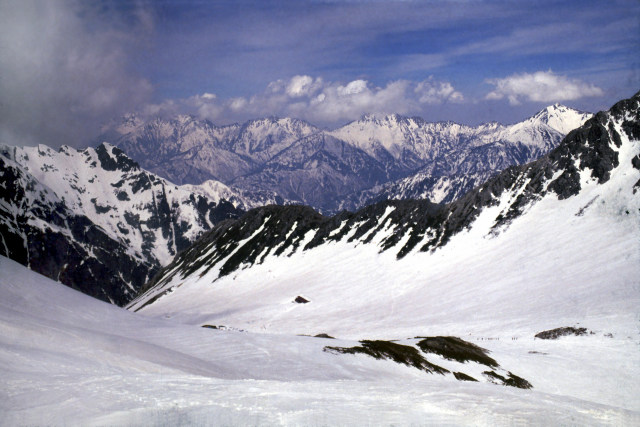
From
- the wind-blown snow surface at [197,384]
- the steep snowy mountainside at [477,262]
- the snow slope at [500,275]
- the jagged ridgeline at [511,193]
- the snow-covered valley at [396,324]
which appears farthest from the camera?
the jagged ridgeline at [511,193]

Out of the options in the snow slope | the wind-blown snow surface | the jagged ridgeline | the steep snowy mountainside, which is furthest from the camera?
the jagged ridgeline

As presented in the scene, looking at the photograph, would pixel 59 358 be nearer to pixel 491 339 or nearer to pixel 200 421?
pixel 200 421

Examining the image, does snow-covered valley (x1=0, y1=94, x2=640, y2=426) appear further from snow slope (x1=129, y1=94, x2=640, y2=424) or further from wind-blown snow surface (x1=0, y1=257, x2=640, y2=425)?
snow slope (x1=129, y1=94, x2=640, y2=424)

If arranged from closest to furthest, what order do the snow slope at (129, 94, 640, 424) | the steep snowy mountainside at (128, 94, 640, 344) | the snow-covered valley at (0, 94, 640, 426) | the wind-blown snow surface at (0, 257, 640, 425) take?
the wind-blown snow surface at (0, 257, 640, 425) → the snow-covered valley at (0, 94, 640, 426) → the snow slope at (129, 94, 640, 424) → the steep snowy mountainside at (128, 94, 640, 344)

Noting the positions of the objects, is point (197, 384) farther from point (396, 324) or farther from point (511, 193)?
point (511, 193)

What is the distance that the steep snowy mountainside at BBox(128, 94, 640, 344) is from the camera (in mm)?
86938

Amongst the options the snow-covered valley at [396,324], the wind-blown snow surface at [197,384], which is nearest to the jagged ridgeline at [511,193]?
the snow-covered valley at [396,324]

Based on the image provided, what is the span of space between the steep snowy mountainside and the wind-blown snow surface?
4553 cm

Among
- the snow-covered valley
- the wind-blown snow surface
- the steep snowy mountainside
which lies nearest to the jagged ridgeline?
→ the steep snowy mountainside

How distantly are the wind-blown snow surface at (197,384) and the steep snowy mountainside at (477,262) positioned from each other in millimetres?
45534

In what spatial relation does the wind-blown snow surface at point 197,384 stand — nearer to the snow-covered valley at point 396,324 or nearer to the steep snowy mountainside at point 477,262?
the snow-covered valley at point 396,324

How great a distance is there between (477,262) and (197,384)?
4389 inches

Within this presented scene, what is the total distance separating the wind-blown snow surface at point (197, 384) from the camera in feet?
51.2

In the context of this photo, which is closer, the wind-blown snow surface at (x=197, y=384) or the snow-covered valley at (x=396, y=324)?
the wind-blown snow surface at (x=197, y=384)
